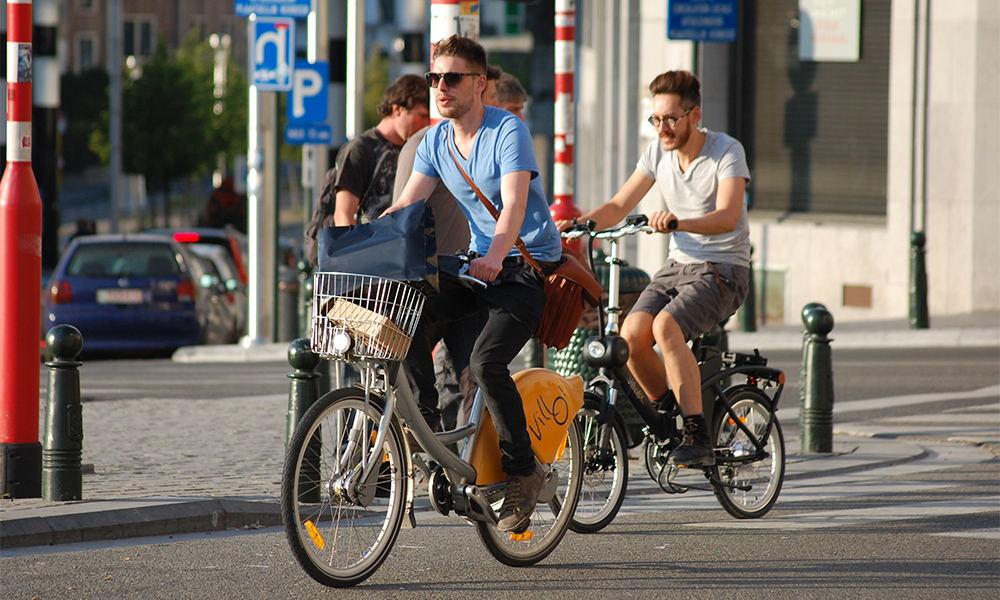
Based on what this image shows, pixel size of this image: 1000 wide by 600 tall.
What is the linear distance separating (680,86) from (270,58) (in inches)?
432

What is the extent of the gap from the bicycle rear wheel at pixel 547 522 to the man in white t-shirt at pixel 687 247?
1.85 feet

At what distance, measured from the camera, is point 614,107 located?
78.3 feet

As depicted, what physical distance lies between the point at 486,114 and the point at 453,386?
203 centimetres

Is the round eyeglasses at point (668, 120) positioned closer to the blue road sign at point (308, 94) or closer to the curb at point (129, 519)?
the curb at point (129, 519)

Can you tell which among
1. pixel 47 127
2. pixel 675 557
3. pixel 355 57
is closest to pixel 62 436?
pixel 675 557

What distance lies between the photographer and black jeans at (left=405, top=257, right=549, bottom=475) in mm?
5277

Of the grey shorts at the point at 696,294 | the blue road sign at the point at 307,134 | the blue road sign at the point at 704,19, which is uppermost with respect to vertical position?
the blue road sign at the point at 704,19

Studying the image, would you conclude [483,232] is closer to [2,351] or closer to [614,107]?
[2,351]

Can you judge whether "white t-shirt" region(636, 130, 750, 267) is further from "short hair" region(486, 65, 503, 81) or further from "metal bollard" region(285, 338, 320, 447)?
"metal bollard" region(285, 338, 320, 447)

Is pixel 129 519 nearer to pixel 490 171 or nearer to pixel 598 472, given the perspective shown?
pixel 598 472

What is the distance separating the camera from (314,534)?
16.4 ft

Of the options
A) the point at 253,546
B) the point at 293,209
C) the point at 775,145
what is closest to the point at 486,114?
the point at 253,546

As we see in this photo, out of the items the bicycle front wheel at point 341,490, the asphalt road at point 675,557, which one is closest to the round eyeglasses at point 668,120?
the asphalt road at point 675,557

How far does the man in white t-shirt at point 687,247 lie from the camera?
6203 millimetres
